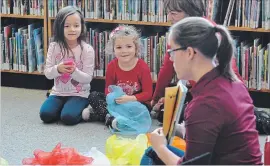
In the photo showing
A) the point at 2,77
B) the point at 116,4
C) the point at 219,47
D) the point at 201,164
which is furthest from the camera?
the point at 2,77

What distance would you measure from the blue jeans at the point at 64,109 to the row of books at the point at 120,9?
61 cm

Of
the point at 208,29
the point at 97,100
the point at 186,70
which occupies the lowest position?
the point at 97,100

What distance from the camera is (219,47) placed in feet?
5.66

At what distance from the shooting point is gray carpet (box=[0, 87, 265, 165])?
9.29ft

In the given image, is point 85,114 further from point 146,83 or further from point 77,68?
point 146,83

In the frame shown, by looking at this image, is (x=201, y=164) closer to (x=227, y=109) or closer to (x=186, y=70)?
(x=227, y=109)

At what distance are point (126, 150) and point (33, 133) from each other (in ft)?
2.43

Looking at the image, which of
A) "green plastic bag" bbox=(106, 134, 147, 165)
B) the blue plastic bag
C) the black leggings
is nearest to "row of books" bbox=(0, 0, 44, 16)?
the black leggings

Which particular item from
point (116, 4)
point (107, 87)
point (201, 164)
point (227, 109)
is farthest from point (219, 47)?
point (116, 4)

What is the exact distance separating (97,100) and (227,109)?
5.48 ft

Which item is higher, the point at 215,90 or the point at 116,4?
the point at 116,4

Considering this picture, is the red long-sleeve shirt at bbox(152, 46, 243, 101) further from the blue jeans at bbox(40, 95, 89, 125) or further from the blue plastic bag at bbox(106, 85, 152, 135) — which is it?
the blue jeans at bbox(40, 95, 89, 125)

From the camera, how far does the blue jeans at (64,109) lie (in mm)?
3174

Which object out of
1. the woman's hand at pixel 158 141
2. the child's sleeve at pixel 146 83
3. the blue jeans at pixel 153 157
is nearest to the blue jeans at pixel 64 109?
the child's sleeve at pixel 146 83
